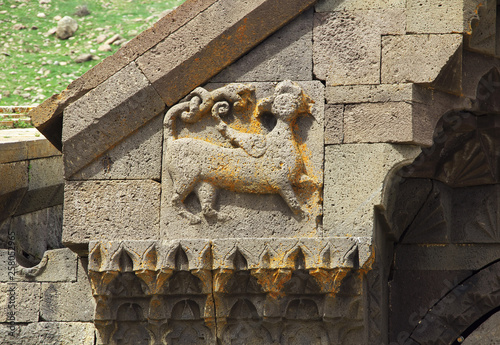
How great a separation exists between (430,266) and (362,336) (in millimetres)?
1814

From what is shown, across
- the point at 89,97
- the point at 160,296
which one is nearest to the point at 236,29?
the point at 89,97

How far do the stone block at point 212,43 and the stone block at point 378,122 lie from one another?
2.85 ft

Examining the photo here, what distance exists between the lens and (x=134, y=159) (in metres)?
5.92

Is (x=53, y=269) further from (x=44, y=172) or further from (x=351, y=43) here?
(x=351, y=43)

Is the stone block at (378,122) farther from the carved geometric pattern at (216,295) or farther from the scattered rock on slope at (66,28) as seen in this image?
the scattered rock on slope at (66,28)

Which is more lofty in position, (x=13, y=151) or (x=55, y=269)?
(x=13, y=151)

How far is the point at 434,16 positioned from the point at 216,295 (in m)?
2.55

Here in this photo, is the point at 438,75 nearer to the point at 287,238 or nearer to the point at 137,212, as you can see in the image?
the point at 287,238

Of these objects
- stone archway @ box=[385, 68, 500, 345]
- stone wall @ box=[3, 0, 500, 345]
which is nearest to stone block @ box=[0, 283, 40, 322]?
stone wall @ box=[3, 0, 500, 345]

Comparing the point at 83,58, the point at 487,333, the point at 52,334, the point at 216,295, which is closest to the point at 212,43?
the point at 216,295

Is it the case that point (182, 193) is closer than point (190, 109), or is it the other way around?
point (182, 193)

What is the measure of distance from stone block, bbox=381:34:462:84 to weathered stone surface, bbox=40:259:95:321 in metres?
2.85

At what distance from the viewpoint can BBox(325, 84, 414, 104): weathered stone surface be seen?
5.62 meters

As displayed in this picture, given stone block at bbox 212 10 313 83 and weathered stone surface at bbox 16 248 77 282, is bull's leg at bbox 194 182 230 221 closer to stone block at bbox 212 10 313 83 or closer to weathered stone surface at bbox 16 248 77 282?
stone block at bbox 212 10 313 83
